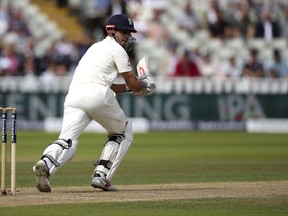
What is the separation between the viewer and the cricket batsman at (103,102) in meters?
9.32

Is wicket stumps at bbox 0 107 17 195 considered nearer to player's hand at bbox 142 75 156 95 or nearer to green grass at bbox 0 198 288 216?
green grass at bbox 0 198 288 216

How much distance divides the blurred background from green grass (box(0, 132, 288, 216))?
0.77 m

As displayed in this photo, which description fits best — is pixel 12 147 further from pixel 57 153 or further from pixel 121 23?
pixel 121 23

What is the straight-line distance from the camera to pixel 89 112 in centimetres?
945

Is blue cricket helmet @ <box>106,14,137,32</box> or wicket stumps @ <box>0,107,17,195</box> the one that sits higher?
blue cricket helmet @ <box>106,14,137,32</box>

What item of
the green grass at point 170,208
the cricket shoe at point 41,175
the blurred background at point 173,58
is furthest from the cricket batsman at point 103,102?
the blurred background at point 173,58

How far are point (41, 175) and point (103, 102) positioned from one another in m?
0.96

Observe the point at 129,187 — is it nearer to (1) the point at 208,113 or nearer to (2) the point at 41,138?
(2) the point at 41,138

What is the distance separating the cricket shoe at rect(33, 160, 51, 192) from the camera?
358 inches

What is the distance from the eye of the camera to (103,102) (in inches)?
371

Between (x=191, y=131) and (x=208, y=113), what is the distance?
623 mm

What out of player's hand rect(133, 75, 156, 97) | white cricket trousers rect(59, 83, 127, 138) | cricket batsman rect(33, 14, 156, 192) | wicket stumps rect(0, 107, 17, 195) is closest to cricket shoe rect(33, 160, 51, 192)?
cricket batsman rect(33, 14, 156, 192)

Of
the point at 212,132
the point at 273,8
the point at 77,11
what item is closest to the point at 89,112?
the point at 212,132

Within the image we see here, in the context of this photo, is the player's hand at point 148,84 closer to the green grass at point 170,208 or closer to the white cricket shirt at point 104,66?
the white cricket shirt at point 104,66
